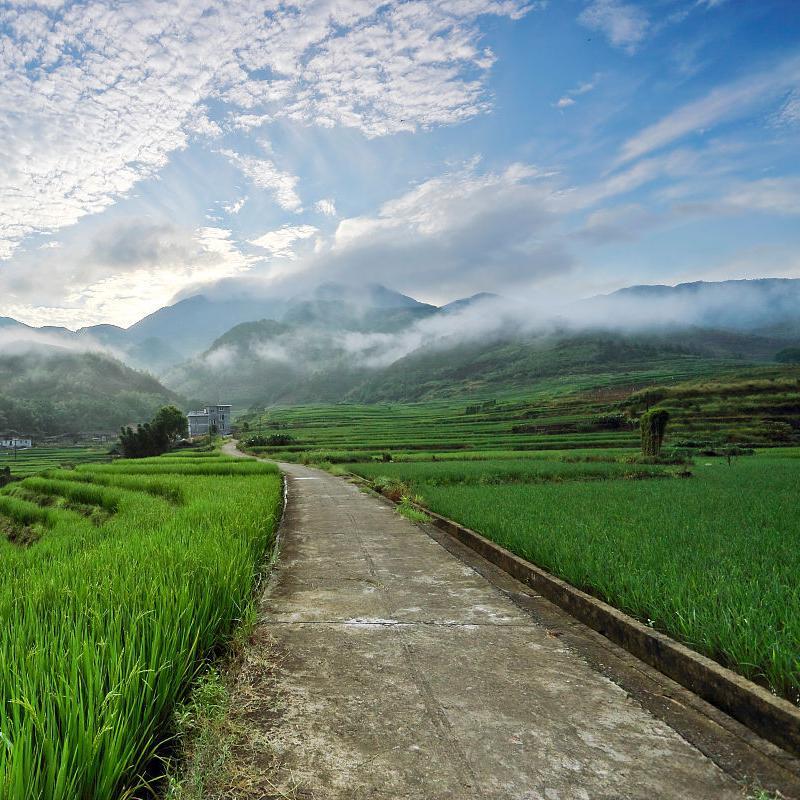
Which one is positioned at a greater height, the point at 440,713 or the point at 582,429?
the point at 440,713

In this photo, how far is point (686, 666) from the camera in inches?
144

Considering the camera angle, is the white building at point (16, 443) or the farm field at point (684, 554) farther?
the white building at point (16, 443)

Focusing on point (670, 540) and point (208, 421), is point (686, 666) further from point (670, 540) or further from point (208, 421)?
point (208, 421)

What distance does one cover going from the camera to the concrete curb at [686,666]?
2.93 metres

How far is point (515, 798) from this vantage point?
2.34 m

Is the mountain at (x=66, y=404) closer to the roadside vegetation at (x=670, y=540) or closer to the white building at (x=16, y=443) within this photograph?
the white building at (x=16, y=443)

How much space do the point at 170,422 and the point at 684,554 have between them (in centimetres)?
7707

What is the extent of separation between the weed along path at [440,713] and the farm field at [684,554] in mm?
804

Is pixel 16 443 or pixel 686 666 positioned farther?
pixel 16 443

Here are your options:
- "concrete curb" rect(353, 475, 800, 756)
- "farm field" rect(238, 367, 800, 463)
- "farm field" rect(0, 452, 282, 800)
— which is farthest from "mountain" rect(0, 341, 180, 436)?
"concrete curb" rect(353, 475, 800, 756)

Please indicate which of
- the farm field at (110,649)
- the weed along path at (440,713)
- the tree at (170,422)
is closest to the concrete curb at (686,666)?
the weed along path at (440,713)

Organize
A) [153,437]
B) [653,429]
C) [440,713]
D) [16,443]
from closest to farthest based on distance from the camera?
[440,713]
[653,429]
[153,437]
[16,443]

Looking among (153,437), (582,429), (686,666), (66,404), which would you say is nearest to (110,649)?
(686,666)

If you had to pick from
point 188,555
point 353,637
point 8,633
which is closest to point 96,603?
point 8,633
